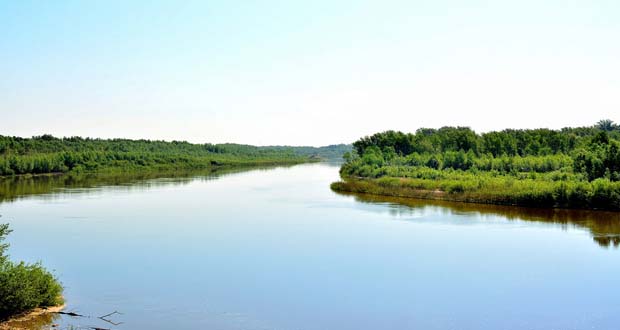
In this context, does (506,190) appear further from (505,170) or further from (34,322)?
(34,322)

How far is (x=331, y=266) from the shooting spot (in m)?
17.7

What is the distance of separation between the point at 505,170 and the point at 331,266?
33213mm

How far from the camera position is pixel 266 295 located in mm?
14523

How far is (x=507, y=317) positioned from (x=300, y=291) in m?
5.25

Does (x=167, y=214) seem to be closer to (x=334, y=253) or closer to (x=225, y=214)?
(x=225, y=214)

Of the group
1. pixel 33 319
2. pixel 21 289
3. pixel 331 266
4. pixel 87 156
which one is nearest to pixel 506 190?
pixel 331 266

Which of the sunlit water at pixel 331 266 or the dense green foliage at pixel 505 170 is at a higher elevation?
the dense green foliage at pixel 505 170

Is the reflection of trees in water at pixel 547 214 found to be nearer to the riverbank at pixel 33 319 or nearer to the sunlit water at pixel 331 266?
the sunlit water at pixel 331 266

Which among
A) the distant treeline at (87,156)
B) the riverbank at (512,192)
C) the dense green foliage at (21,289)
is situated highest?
the distant treeline at (87,156)

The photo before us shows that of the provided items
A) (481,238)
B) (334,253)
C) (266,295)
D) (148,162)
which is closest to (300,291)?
(266,295)

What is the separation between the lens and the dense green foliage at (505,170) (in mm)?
30719

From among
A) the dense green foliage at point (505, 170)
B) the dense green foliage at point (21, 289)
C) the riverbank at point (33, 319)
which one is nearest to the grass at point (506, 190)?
the dense green foliage at point (505, 170)

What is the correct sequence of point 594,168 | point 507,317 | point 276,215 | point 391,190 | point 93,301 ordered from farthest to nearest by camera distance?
point 391,190, point 594,168, point 276,215, point 93,301, point 507,317

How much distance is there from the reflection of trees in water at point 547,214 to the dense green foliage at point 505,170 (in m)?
1.05
